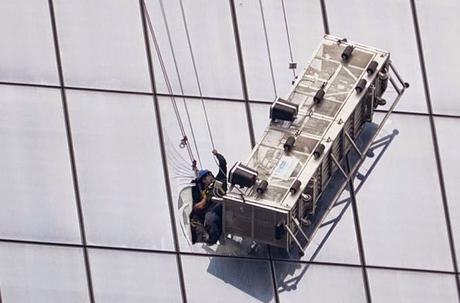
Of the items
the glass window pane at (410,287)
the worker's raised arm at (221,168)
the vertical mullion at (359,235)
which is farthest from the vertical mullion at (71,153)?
the glass window pane at (410,287)

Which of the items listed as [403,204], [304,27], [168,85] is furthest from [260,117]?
[403,204]

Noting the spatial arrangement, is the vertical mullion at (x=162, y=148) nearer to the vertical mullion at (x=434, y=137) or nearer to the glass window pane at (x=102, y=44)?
the glass window pane at (x=102, y=44)

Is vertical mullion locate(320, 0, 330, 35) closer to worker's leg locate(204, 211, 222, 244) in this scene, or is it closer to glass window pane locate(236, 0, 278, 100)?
glass window pane locate(236, 0, 278, 100)

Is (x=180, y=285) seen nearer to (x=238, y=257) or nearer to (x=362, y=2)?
(x=238, y=257)

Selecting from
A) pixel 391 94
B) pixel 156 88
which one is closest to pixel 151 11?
pixel 156 88

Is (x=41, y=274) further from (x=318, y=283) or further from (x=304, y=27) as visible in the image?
(x=304, y=27)

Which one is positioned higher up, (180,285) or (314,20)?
(314,20)

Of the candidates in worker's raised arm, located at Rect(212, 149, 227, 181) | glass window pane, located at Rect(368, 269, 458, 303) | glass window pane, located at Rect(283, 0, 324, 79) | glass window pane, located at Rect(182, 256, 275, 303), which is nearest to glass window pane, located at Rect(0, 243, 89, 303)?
glass window pane, located at Rect(182, 256, 275, 303)

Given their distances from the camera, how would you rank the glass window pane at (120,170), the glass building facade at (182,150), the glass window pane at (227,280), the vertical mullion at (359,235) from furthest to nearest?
the vertical mullion at (359,235) < the glass window pane at (120,170) < the glass building facade at (182,150) < the glass window pane at (227,280)
